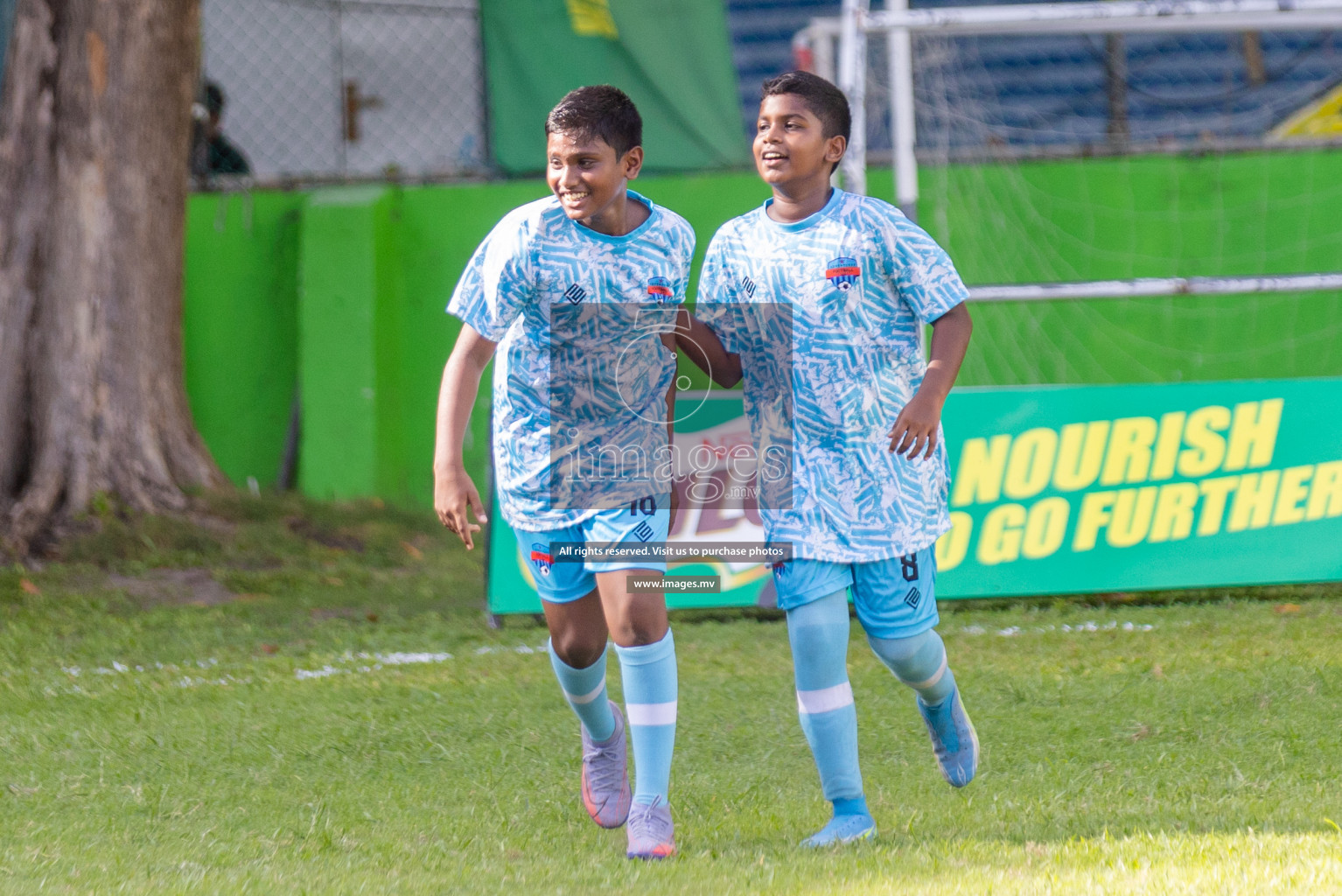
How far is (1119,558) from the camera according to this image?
613 cm

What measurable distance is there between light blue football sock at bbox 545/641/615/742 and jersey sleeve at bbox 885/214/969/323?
1135 mm

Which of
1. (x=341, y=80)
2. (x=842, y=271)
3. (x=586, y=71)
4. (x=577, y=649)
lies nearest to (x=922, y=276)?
(x=842, y=271)

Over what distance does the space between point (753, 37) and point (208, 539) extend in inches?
361

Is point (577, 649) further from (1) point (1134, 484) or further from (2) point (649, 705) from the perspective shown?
(1) point (1134, 484)

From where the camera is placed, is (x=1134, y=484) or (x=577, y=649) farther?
(x=1134, y=484)

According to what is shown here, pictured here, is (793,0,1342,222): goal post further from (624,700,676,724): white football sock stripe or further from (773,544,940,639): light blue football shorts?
(624,700,676,724): white football sock stripe

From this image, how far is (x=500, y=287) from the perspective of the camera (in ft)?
10.6

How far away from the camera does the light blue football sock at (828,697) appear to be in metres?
3.21

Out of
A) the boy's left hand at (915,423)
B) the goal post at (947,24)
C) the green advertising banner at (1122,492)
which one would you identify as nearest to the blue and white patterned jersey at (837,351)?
the boy's left hand at (915,423)

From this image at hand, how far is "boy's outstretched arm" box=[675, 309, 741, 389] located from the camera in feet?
11.0

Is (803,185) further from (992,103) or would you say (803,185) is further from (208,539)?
(992,103)

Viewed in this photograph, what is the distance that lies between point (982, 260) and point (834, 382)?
6435mm

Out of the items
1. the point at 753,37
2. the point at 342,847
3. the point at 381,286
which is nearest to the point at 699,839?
the point at 342,847

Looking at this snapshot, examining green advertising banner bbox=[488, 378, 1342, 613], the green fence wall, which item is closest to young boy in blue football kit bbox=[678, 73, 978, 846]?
green advertising banner bbox=[488, 378, 1342, 613]
